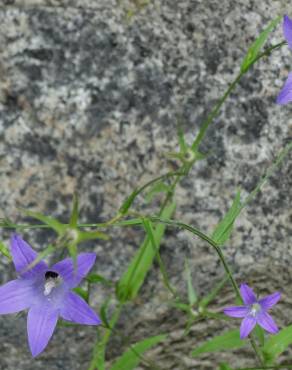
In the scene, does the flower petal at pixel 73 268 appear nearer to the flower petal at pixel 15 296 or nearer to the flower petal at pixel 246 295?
the flower petal at pixel 15 296

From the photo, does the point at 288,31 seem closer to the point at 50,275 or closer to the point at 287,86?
the point at 287,86

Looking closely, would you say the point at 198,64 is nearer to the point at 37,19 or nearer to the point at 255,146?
the point at 255,146

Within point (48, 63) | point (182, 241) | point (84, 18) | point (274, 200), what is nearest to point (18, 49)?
point (48, 63)

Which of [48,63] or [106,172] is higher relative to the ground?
[48,63]

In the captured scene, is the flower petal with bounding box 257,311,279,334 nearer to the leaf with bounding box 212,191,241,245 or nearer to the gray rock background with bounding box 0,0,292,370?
the leaf with bounding box 212,191,241,245

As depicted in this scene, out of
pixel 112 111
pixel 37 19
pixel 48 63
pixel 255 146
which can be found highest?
pixel 37 19

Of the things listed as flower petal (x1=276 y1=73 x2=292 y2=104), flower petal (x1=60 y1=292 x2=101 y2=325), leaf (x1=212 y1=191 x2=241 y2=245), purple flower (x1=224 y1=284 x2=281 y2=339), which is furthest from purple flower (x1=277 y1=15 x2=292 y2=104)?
flower petal (x1=60 y1=292 x2=101 y2=325)

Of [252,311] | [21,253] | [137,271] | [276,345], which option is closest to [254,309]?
[252,311]
